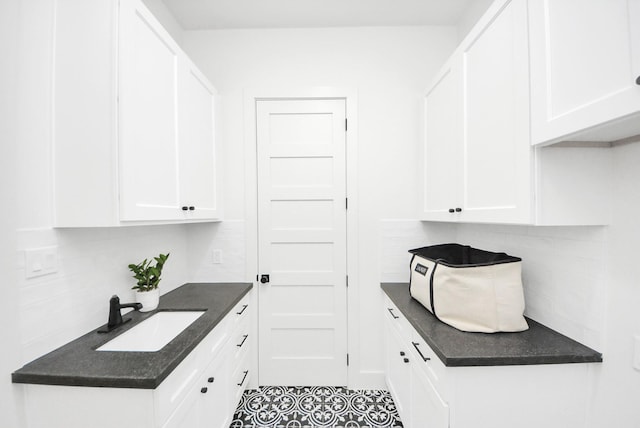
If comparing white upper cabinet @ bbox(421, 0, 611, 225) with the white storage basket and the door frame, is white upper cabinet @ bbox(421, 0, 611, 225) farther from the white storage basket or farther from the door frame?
the door frame

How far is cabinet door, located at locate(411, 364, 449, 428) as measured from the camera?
1117 millimetres

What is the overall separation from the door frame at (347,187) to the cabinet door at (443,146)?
0.52 meters

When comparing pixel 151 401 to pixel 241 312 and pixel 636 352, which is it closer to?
pixel 241 312

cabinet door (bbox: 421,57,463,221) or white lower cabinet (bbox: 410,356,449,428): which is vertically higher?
cabinet door (bbox: 421,57,463,221)

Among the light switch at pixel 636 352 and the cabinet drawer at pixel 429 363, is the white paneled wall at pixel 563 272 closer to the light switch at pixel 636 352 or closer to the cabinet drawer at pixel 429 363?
the light switch at pixel 636 352

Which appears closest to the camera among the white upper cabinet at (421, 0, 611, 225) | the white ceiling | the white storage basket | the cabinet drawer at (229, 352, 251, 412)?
the white upper cabinet at (421, 0, 611, 225)

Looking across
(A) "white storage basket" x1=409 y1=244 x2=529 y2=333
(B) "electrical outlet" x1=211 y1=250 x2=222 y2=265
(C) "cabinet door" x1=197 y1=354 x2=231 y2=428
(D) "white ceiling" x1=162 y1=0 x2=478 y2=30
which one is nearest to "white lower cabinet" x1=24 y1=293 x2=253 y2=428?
(C) "cabinet door" x1=197 y1=354 x2=231 y2=428

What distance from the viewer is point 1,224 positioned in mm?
935

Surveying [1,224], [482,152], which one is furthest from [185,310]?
[482,152]

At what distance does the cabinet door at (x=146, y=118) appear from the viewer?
1.10 meters

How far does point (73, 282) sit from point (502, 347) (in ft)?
6.11

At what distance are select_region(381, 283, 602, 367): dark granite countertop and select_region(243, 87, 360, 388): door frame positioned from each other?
2.61 feet

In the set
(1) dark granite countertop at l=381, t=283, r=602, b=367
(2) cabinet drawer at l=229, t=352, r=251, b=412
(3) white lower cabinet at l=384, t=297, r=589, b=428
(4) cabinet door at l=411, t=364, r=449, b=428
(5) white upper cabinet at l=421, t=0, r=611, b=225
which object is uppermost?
(5) white upper cabinet at l=421, t=0, r=611, b=225

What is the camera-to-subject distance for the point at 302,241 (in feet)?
7.02
